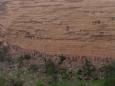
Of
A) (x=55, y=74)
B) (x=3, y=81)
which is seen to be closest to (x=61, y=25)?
(x=55, y=74)

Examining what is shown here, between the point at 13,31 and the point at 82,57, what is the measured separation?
1550 millimetres

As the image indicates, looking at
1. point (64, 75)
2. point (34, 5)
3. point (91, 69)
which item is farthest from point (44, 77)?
point (34, 5)

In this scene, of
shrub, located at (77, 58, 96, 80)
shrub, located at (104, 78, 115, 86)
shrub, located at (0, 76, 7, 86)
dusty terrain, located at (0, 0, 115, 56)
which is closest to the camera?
shrub, located at (104, 78, 115, 86)

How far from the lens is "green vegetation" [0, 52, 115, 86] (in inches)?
276

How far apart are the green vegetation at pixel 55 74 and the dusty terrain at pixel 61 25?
0.26 m

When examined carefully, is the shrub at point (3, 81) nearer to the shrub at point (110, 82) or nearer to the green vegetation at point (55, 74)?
the green vegetation at point (55, 74)

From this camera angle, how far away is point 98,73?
23.9 ft

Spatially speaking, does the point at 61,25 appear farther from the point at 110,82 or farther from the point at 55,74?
the point at 110,82

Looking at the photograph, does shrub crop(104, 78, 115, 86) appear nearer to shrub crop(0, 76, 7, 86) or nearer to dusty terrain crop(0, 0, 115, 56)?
dusty terrain crop(0, 0, 115, 56)

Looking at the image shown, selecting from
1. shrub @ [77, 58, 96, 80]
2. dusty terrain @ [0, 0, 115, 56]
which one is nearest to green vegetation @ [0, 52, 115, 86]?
shrub @ [77, 58, 96, 80]

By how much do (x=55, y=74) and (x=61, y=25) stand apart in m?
0.92

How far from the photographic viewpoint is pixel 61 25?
7758mm

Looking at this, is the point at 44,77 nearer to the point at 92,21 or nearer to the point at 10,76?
the point at 10,76

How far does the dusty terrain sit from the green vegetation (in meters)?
0.26
